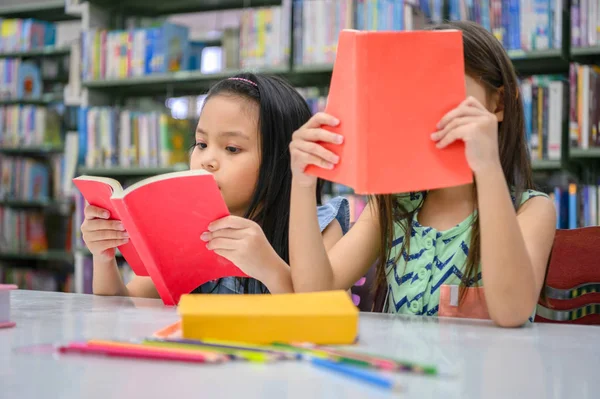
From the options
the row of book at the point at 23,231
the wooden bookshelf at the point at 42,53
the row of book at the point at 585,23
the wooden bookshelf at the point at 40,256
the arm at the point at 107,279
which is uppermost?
the wooden bookshelf at the point at 42,53

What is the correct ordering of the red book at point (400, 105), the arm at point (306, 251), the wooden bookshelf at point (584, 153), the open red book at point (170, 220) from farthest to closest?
the wooden bookshelf at point (584, 153), the arm at point (306, 251), the open red book at point (170, 220), the red book at point (400, 105)

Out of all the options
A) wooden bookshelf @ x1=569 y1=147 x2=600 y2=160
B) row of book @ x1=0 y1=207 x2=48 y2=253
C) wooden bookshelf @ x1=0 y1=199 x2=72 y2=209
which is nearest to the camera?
wooden bookshelf @ x1=569 y1=147 x2=600 y2=160

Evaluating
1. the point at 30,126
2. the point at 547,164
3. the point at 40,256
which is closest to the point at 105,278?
the point at 547,164

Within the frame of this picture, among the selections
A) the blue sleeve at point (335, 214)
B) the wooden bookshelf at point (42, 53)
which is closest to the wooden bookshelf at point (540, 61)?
the blue sleeve at point (335, 214)

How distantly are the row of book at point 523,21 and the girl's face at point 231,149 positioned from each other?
4.39 feet

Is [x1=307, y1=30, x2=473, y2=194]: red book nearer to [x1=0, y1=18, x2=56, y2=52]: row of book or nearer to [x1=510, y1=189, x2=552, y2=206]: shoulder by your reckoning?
[x1=510, y1=189, x2=552, y2=206]: shoulder

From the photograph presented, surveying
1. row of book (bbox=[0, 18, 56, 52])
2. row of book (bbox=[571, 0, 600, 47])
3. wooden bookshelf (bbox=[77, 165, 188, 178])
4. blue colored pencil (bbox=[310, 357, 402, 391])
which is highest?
row of book (bbox=[0, 18, 56, 52])

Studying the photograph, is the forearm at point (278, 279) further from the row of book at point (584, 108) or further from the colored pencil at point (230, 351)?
the row of book at point (584, 108)

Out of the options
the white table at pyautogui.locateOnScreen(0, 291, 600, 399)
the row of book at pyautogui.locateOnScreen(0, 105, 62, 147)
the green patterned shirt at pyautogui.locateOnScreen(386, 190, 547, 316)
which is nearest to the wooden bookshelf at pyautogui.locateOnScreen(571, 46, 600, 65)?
the green patterned shirt at pyautogui.locateOnScreen(386, 190, 547, 316)

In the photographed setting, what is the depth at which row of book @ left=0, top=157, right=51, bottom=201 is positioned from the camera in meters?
4.15

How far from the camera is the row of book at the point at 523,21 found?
7.38 feet

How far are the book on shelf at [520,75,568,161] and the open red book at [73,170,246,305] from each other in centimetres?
156

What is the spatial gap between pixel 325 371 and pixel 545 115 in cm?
199

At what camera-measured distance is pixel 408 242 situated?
110cm
